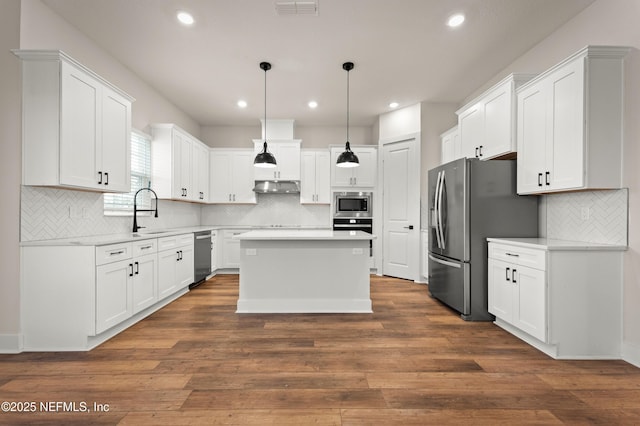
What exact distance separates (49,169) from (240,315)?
2.28m

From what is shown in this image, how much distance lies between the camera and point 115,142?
323cm

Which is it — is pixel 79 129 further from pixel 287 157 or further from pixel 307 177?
pixel 307 177

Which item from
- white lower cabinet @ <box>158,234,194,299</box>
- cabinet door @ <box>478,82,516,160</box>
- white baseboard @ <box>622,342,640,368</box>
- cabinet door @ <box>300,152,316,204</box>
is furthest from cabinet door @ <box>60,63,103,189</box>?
white baseboard @ <box>622,342,640,368</box>

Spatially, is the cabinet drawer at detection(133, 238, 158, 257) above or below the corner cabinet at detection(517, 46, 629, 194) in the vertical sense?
below

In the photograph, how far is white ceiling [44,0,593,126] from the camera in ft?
9.48

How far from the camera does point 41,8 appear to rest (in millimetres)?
2789

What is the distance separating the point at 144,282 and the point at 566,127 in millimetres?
4406

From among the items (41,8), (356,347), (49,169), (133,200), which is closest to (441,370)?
(356,347)

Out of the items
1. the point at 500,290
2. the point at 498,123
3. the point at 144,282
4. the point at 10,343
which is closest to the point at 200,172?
the point at 144,282

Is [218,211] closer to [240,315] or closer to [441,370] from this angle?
[240,315]

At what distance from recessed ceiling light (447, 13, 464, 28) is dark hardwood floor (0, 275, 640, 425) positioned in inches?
122

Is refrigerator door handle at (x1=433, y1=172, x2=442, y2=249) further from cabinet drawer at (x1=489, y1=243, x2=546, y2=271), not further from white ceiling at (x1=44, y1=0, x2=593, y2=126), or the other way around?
white ceiling at (x1=44, y1=0, x2=593, y2=126)

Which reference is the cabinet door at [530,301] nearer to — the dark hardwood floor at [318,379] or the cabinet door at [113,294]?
the dark hardwood floor at [318,379]

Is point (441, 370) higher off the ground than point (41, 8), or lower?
lower
